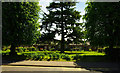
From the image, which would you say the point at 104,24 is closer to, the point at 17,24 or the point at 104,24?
the point at 104,24

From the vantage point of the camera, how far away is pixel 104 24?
1728 centimetres

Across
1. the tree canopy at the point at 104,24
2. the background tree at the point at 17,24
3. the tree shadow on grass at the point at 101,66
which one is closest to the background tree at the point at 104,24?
the tree canopy at the point at 104,24

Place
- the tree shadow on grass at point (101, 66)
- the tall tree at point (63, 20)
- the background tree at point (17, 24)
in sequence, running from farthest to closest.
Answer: the tall tree at point (63, 20)
the background tree at point (17, 24)
the tree shadow on grass at point (101, 66)

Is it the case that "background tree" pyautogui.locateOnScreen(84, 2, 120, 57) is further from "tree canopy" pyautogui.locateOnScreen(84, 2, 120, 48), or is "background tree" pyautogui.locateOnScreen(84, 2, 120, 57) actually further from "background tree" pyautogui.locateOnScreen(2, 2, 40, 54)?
"background tree" pyautogui.locateOnScreen(2, 2, 40, 54)

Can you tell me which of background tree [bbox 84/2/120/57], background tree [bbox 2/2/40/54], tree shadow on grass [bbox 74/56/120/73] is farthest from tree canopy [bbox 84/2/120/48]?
background tree [bbox 2/2/40/54]

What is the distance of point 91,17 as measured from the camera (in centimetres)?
1847

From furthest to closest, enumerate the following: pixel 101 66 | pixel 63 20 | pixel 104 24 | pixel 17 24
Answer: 1. pixel 63 20
2. pixel 104 24
3. pixel 17 24
4. pixel 101 66

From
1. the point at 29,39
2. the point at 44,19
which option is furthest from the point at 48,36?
the point at 29,39

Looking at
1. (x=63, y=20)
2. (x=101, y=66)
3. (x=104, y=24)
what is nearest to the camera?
(x=101, y=66)

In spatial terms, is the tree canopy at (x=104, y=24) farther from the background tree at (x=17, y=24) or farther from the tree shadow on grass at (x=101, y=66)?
the background tree at (x=17, y=24)

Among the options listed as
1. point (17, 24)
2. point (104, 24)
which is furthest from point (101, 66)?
point (17, 24)

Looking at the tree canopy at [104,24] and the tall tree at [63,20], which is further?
the tall tree at [63,20]

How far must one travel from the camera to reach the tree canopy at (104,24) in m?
16.4

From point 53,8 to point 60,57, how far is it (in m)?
16.5
